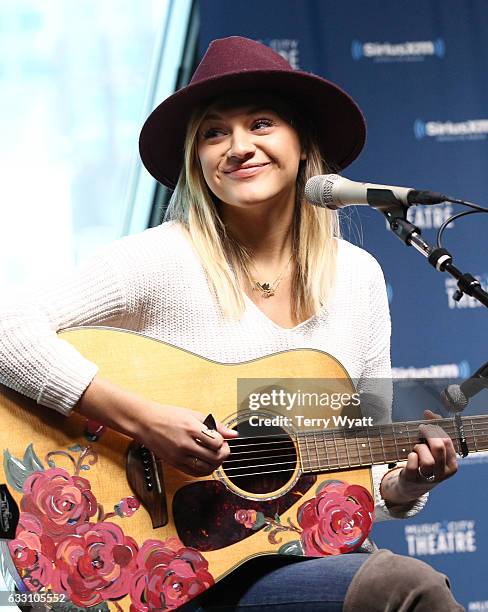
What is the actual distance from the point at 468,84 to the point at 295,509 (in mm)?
2485

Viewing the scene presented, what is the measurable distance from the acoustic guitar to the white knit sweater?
52mm

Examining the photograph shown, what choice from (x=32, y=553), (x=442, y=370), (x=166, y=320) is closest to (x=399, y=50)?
(x=442, y=370)

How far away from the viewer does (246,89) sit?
2.00 metres

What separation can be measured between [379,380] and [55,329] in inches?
23.4

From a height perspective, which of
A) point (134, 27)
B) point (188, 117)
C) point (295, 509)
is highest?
point (134, 27)

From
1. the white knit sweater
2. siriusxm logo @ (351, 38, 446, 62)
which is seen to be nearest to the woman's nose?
the white knit sweater

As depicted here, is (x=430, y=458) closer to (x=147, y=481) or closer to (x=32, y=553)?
(x=147, y=481)

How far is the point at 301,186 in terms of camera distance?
7.03 feet

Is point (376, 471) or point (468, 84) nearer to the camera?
point (376, 471)

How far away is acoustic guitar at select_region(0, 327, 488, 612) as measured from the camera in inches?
62.4

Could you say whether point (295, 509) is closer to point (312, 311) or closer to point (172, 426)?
point (172, 426)

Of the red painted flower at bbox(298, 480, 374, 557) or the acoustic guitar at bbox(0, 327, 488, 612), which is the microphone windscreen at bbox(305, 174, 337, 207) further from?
the red painted flower at bbox(298, 480, 374, 557)

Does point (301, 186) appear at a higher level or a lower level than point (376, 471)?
higher

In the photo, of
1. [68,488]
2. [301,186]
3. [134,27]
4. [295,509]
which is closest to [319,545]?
[295,509]
